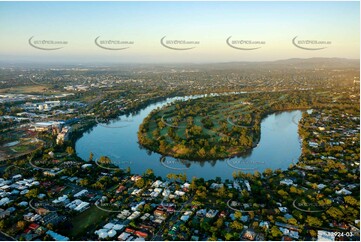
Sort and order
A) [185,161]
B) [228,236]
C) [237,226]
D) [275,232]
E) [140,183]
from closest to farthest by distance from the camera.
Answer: [228,236] → [275,232] → [237,226] → [140,183] → [185,161]

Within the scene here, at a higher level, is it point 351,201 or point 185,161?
point 351,201

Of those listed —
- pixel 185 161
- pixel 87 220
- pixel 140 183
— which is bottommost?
pixel 185 161

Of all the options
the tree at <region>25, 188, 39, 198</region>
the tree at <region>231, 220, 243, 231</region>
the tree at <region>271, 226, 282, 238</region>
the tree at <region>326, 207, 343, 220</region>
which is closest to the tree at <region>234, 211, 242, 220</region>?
the tree at <region>231, 220, 243, 231</region>

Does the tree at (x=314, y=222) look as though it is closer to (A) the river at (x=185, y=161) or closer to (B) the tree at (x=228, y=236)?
(B) the tree at (x=228, y=236)

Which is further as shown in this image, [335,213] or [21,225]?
[335,213]

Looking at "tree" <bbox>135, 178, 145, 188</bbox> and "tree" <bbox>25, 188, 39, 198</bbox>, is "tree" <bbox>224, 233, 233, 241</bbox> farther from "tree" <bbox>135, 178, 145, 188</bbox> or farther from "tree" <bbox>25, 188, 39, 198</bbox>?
"tree" <bbox>25, 188, 39, 198</bbox>

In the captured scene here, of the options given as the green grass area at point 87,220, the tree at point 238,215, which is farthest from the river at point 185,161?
the green grass area at point 87,220

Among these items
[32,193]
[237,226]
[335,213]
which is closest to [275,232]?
[237,226]

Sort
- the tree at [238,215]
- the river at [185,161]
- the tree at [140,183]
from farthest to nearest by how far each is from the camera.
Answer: the river at [185,161], the tree at [140,183], the tree at [238,215]

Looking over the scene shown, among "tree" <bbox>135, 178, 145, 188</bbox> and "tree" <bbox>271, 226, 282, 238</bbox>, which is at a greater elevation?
"tree" <bbox>135, 178, 145, 188</bbox>

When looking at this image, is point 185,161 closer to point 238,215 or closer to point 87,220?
point 238,215
